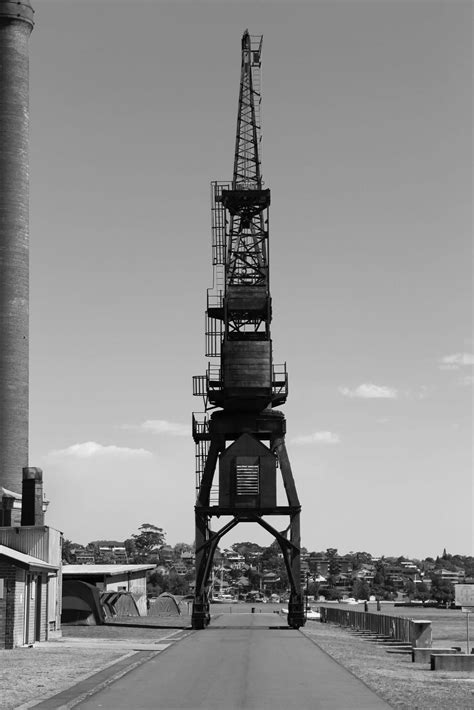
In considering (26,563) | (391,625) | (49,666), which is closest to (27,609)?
(26,563)

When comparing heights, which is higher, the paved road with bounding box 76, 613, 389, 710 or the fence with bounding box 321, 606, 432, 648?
the paved road with bounding box 76, 613, 389, 710

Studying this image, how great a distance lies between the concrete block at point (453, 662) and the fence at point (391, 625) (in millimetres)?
5782

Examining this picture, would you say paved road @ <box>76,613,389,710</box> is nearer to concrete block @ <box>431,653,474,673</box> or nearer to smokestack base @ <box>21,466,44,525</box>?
concrete block @ <box>431,653,474,673</box>

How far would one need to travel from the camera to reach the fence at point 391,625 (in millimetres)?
37875

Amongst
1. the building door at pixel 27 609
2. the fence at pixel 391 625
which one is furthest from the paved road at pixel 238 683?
the building door at pixel 27 609

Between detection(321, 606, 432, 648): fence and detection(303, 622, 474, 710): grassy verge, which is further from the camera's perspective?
detection(321, 606, 432, 648): fence

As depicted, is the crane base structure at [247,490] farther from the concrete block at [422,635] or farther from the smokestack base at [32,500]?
the concrete block at [422,635]

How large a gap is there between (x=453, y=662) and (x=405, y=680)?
13.8 ft

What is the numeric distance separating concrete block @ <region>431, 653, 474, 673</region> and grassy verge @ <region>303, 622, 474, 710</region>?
0.40 metres

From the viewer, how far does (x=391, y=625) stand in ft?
168

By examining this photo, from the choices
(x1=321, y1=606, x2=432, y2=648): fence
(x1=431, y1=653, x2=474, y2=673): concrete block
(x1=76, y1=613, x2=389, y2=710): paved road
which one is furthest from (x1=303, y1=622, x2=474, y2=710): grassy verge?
(x1=321, y1=606, x2=432, y2=648): fence

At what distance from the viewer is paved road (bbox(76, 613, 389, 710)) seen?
69.2 ft

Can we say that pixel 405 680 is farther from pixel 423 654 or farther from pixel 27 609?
pixel 27 609

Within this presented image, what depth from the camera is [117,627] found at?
57719mm
